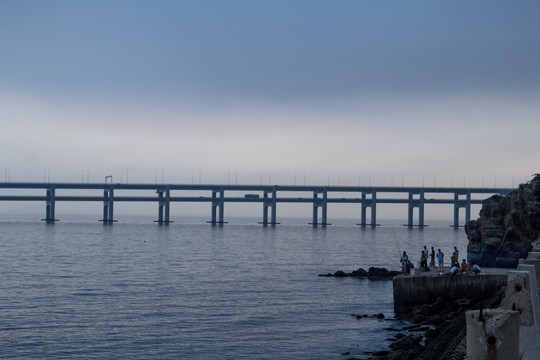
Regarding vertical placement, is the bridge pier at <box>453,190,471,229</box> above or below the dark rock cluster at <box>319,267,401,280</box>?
above

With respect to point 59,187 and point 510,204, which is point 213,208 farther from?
point 510,204

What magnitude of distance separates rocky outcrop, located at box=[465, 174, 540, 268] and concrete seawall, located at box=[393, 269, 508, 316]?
10712mm

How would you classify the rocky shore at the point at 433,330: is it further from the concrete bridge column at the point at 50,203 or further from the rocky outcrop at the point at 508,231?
the concrete bridge column at the point at 50,203

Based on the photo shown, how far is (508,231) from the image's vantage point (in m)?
36.4

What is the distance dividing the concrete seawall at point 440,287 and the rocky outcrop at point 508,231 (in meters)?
10.7

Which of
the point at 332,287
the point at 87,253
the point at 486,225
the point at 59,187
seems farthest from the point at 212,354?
the point at 59,187

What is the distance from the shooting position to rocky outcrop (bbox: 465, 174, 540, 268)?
3512 centimetres

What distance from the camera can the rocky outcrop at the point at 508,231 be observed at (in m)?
35.1

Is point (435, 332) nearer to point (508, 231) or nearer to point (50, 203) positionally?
point (508, 231)

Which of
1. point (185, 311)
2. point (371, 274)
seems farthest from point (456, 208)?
point (185, 311)

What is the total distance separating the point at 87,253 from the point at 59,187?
247 ft

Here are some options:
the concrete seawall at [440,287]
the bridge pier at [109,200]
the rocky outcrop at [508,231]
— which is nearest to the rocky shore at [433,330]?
the concrete seawall at [440,287]

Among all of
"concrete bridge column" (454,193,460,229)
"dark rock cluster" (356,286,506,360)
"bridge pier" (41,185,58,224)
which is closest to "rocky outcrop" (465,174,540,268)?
"dark rock cluster" (356,286,506,360)

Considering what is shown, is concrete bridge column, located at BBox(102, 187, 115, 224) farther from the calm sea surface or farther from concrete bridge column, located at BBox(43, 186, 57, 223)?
the calm sea surface
